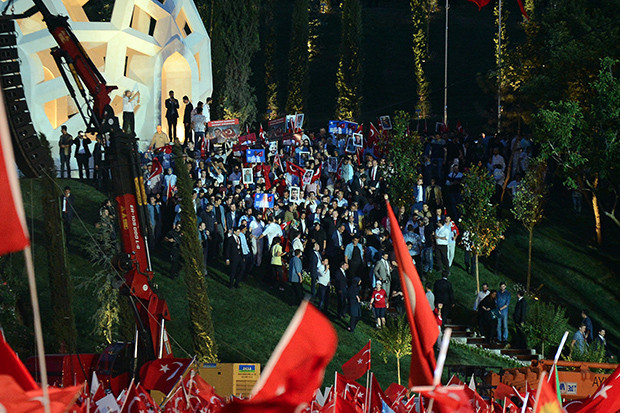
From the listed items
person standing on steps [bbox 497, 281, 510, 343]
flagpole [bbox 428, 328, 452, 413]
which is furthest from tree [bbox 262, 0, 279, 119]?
flagpole [bbox 428, 328, 452, 413]

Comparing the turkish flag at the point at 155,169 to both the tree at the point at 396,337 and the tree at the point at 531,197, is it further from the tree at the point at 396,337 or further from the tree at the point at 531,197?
the tree at the point at 531,197

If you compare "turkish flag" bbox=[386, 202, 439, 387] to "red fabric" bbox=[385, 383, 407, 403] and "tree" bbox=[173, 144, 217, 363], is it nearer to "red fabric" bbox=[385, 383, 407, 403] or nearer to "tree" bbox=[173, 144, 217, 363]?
"red fabric" bbox=[385, 383, 407, 403]

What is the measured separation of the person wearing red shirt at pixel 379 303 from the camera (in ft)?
75.5

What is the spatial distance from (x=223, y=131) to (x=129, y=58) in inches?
271

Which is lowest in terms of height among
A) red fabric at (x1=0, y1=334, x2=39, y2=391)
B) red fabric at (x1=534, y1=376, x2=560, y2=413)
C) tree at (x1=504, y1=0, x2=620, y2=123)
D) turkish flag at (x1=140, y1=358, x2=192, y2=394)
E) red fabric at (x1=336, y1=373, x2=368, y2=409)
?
turkish flag at (x1=140, y1=358, x2=192, y2=394)

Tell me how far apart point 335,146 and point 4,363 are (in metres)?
27.9

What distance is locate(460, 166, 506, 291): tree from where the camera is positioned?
27.5 metres

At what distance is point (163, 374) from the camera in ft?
41.6

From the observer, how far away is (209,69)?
38.9m

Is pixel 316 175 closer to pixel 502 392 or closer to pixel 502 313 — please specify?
pixel 502 313

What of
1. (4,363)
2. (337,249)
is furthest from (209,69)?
(4,363)

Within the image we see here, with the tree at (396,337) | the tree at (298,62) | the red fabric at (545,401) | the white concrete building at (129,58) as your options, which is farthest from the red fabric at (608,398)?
the tree at (298,62)

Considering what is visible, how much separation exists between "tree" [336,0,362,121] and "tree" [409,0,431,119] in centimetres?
351

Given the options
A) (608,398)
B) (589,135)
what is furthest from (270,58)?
(608,398)
